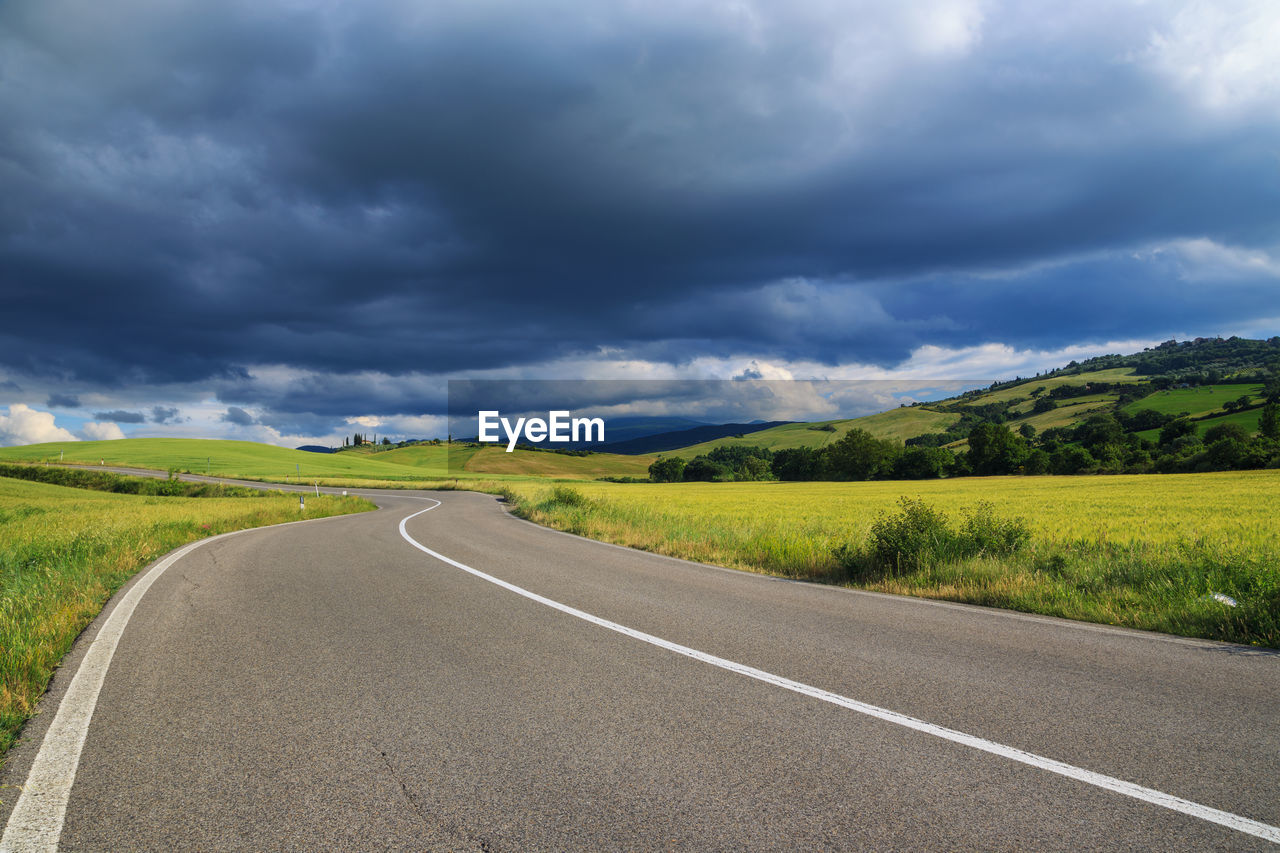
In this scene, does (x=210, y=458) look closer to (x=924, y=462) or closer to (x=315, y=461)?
(x=315, y=461)

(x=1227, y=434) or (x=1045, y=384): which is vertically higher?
(x=1045, y=384)

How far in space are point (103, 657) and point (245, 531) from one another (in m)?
15.7

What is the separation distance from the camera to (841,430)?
467ft

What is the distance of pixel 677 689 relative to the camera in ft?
15.3

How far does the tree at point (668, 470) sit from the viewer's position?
110250 millimetres

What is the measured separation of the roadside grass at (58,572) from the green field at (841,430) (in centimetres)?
10609

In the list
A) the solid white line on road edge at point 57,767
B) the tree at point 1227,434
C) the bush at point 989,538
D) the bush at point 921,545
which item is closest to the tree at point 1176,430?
the tree at point 1227,434

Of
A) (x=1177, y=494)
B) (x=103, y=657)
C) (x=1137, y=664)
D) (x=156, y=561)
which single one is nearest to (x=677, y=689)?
(x=1137, y=664)

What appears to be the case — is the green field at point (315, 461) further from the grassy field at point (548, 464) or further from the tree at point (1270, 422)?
the tree at point (1270, 422)

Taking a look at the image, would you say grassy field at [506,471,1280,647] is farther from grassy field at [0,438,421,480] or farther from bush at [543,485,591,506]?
grassy field at [0,438,421,480]

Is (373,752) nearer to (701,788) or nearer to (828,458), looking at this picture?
(701,788)

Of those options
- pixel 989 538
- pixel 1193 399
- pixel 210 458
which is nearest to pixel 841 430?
pixel 1193 399

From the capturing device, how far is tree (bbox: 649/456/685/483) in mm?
110250

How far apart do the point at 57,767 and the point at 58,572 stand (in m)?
7.90
